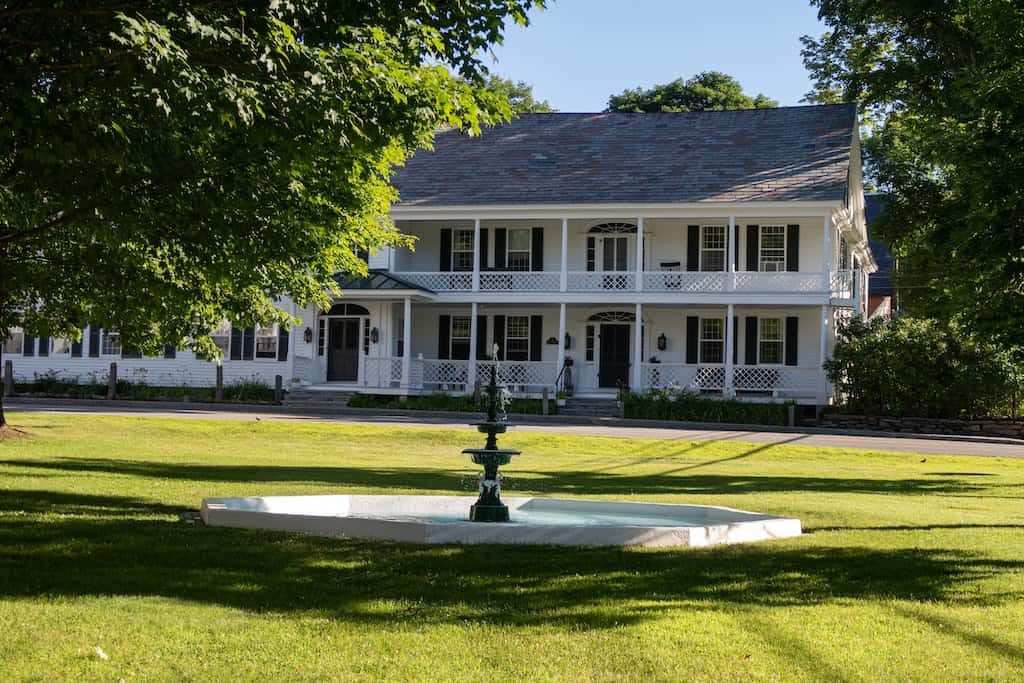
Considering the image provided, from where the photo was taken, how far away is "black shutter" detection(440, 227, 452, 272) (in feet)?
124

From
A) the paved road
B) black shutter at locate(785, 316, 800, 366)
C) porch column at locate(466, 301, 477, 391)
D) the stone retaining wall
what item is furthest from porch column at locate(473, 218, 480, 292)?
the stone retaining wall

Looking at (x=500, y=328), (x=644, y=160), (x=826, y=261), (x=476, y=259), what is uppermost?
(x=644, y=160)

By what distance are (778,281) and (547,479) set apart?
59.7 ft

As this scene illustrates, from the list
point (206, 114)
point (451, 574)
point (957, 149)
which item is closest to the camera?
point (206, 114)

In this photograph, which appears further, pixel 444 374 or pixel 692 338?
pixel 444 374

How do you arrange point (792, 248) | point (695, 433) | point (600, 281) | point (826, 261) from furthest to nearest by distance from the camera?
point (600, 281) → point (792, 248) → point (826, 261) → point (695, 433)

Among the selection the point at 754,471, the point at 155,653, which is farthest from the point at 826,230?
the point at 155,653

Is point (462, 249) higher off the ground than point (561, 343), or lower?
higher

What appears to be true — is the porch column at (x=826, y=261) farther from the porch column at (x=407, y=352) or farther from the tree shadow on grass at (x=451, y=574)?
the tree shadow on grass at (x=451, y=574)

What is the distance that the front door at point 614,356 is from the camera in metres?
36.2

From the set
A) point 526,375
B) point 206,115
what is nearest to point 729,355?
point 526,375

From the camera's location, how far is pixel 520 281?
36406 millimetres

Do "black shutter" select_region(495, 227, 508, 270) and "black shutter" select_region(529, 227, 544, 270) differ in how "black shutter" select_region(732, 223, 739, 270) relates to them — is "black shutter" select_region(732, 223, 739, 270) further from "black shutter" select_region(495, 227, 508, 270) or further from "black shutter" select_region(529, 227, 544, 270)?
"black shutter" select_region(495, 227, 508, 270)

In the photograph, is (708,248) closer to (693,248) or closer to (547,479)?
(693,248)
